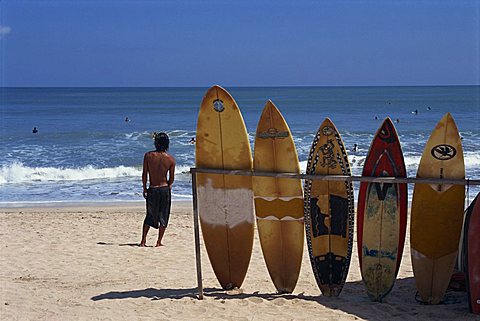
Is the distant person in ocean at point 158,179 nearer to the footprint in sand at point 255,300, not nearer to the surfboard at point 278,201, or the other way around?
the surfboard at point 278,201

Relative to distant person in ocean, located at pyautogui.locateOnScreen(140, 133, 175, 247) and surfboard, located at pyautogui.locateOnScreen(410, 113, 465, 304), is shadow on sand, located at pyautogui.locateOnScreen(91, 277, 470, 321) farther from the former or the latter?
distant person in ocean, located at pyautogui.locateOnScreen(140, 133, 175, 247)

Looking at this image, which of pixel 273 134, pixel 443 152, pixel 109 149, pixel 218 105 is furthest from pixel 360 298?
pixel 109 149

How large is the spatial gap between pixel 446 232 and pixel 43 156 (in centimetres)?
1843

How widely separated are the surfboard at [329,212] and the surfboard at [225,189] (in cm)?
52

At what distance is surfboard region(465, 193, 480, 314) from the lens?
194 inches

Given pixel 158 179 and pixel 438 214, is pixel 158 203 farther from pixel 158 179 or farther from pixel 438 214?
pixel 438 214

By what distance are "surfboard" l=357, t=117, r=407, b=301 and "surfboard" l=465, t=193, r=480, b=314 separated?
1.81ft

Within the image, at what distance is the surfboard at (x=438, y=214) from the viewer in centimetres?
508

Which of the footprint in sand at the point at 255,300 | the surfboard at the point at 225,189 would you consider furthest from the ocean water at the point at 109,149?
the footprint in sand at the point at 255,300

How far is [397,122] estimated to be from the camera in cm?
3759

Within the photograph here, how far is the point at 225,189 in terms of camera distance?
5.64 metres

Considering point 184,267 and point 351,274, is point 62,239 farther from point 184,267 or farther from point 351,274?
point 351,274

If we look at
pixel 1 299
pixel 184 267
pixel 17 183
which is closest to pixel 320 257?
pixel 184 267

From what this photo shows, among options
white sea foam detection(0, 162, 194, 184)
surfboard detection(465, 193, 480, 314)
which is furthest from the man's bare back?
white sea foam detection(0, 162, 194, 184)
